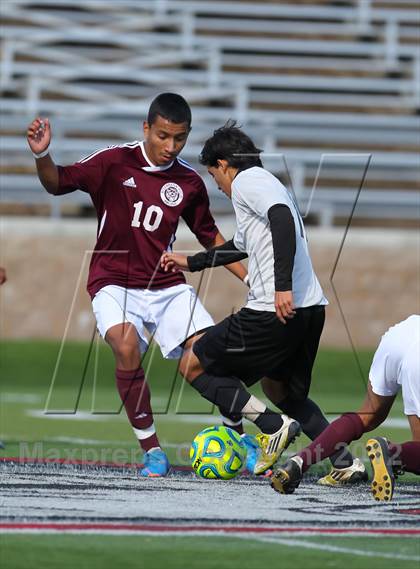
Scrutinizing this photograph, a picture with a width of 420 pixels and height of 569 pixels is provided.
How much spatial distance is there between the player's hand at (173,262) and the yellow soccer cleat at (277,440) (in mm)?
1012

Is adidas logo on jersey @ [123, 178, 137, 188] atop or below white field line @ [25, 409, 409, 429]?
atop

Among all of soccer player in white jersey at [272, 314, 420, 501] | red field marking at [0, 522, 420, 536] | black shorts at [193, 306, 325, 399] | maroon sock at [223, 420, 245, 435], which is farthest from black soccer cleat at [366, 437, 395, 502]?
maroon sock at [223, 420, 245, 435]

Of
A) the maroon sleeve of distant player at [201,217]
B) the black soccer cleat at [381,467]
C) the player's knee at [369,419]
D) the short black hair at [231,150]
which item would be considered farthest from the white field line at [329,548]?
the maroon sleeve of distant player at [201,217]

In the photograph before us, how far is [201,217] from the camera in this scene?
7.65 m

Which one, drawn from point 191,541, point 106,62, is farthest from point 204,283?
point 191,541

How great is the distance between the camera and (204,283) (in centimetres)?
1480

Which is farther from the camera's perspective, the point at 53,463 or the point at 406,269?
the point at 406,269

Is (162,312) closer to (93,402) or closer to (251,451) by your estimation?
(251,451)

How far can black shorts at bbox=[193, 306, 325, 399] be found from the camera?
643 cm

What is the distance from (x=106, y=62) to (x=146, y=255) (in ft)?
43.6

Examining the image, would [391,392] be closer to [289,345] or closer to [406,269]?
[289,345]

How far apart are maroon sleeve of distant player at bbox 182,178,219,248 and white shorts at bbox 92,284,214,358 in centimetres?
45

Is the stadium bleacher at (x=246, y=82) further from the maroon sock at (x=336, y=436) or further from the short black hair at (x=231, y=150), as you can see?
the maroon sock at (x=336, y=436)

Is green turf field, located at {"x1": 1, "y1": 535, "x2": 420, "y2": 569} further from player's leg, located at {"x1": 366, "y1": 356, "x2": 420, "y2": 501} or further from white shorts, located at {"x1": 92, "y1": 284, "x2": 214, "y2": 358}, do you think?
white shorts, located at {"x1": 92, "y1": 284, "x2": 214, "y2": 358}
